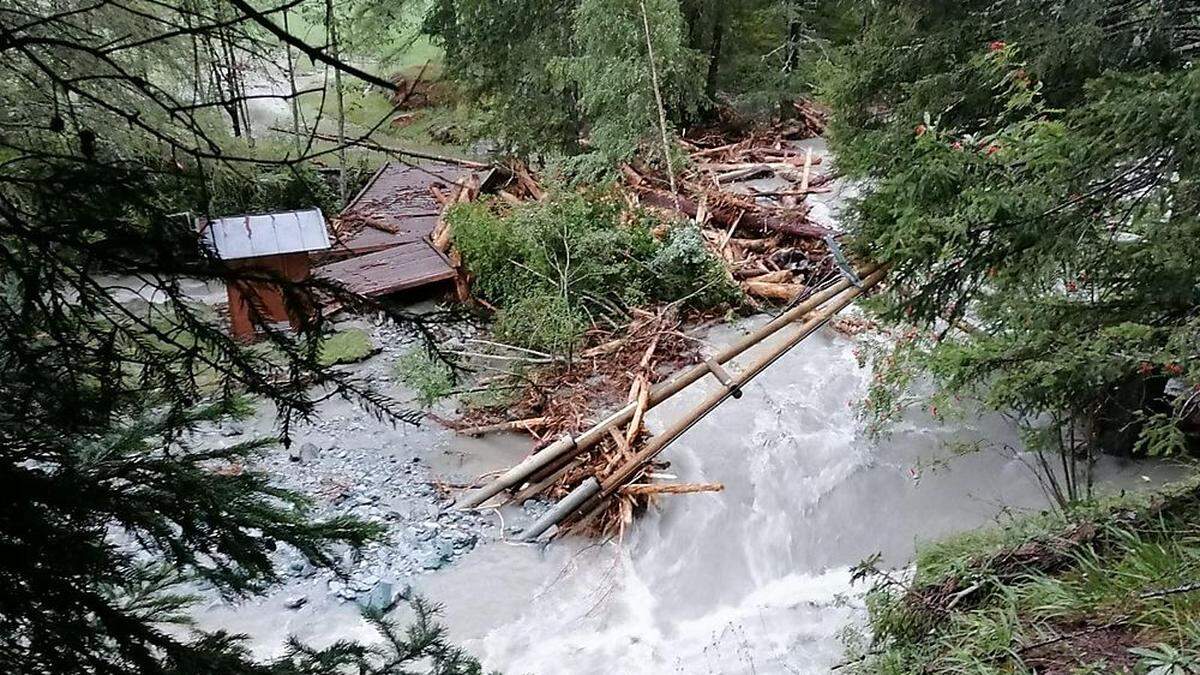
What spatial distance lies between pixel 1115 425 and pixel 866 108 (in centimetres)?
294

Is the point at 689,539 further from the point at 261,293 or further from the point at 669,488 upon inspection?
the point at 261,293

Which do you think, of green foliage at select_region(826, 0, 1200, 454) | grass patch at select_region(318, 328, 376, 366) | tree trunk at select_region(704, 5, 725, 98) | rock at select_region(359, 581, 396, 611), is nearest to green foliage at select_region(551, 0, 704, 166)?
tree trunk at select_region(704, 5, 725, 98)

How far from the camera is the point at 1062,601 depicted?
3.38 meters

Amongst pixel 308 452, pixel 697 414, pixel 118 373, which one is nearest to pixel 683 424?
pixel 697 414

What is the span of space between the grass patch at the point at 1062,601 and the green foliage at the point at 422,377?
4329 millimetres

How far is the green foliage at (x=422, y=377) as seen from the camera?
7282 millimetres

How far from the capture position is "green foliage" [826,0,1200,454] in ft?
11.6

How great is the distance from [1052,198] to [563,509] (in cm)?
413

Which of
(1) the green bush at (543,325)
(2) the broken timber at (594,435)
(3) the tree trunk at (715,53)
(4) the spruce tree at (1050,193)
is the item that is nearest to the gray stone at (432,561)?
(2) the broken timber at (594,435)

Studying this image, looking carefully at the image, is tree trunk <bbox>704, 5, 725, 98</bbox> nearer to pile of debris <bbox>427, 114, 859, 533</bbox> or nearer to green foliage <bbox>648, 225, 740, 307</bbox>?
pile of debris <bbox>427, 114, 859, 533</bbox>

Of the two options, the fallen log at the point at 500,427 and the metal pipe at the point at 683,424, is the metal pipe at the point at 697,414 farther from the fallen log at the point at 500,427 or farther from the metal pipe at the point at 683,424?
the fallen log at the point at 500,427

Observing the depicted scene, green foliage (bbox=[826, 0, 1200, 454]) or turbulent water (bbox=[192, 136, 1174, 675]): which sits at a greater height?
green foliage (bbox=[826, 0, 1200, 454])

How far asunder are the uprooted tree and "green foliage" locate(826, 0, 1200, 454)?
3042mm

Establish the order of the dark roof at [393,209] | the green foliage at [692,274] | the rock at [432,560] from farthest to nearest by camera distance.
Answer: the dark roof at [393,209] → the green foliage at [692,274] → the rock at [432,560]
